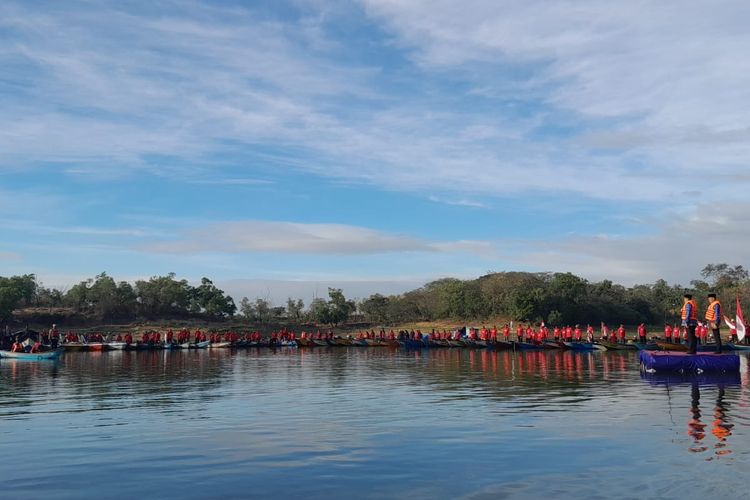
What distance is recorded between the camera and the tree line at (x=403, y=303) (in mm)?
87375

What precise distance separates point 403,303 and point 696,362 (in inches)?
3053

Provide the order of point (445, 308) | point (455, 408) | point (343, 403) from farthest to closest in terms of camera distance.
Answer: point (445, 308) < point (343, 403) < point (455, 408)

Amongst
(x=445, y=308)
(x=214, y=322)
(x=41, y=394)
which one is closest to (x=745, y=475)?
(x=41, y=394)

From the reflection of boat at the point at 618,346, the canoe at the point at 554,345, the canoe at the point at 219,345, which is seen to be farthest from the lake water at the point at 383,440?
the canoe at the point at 219,345

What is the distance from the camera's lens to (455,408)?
Answer: 18641 millimetres

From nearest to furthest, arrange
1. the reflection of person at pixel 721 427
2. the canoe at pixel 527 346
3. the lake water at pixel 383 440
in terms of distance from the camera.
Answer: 1. the lake water at pixel 383 440
2. the reflection of person at pixel 721 427
3. the canoe at pixel 527 346

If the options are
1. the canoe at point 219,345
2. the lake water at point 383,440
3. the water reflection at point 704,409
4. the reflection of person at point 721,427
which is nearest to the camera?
the lake water at point 383,440

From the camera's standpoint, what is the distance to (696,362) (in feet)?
81.6

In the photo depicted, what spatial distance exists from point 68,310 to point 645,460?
96.2 m

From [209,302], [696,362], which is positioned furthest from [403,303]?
[696,362]

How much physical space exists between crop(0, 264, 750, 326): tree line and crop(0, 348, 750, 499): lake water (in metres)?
62.5

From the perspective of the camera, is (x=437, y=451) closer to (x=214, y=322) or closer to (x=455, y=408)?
(x=455, y=408)

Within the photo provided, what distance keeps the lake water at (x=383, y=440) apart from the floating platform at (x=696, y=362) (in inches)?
24.6

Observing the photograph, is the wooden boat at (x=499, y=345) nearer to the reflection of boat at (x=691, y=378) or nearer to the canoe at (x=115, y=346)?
the reflection of boat at (x=691, y=378)
